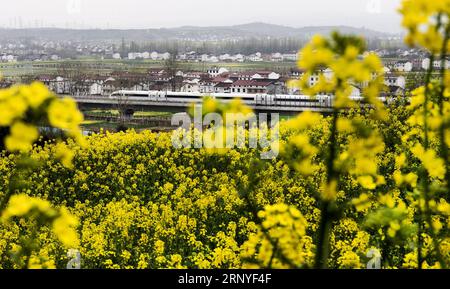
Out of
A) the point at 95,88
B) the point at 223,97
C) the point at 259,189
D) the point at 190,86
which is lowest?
the point at 95,88

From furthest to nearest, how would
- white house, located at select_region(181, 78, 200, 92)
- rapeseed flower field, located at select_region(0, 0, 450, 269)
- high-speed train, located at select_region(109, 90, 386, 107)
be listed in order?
1. white house, located at select_region(181, 78, 200, 92)
2. high-speed train, located at select_region(109, 90, 386, 107)
3. rapeseed flower field, located at select_region(0, 0, 450, 269)

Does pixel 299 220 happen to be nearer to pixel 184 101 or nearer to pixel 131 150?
pixel 131 150

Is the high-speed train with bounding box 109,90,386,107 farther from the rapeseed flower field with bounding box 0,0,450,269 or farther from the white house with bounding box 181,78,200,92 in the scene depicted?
the white house with bounding box 181,78,200,92

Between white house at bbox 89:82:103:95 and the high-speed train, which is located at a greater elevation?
the high-speed train

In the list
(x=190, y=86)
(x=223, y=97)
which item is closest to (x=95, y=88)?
(x=190, y=86)

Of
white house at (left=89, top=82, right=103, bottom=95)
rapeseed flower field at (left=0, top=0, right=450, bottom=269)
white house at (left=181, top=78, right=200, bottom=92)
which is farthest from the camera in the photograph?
white house at (left=89, top=82, right=103, bottom=95)

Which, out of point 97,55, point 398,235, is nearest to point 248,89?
point 398,235

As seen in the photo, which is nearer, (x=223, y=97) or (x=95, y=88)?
(x=223, y=97)

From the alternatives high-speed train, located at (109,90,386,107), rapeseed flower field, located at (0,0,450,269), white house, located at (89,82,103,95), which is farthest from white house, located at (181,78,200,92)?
rapeseed flower field, located at (0,0,450,269)

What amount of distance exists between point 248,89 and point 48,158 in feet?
176

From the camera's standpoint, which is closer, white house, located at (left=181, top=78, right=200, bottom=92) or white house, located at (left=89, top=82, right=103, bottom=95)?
white house, located at (left=181, top=78, right=200, bottom=92)

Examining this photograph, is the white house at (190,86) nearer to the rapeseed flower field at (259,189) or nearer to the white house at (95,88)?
the white house at (95,88)

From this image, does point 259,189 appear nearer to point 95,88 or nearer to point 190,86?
point 190,86

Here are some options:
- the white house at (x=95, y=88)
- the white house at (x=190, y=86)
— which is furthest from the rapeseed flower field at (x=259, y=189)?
the white house at (x=95, y=88)
